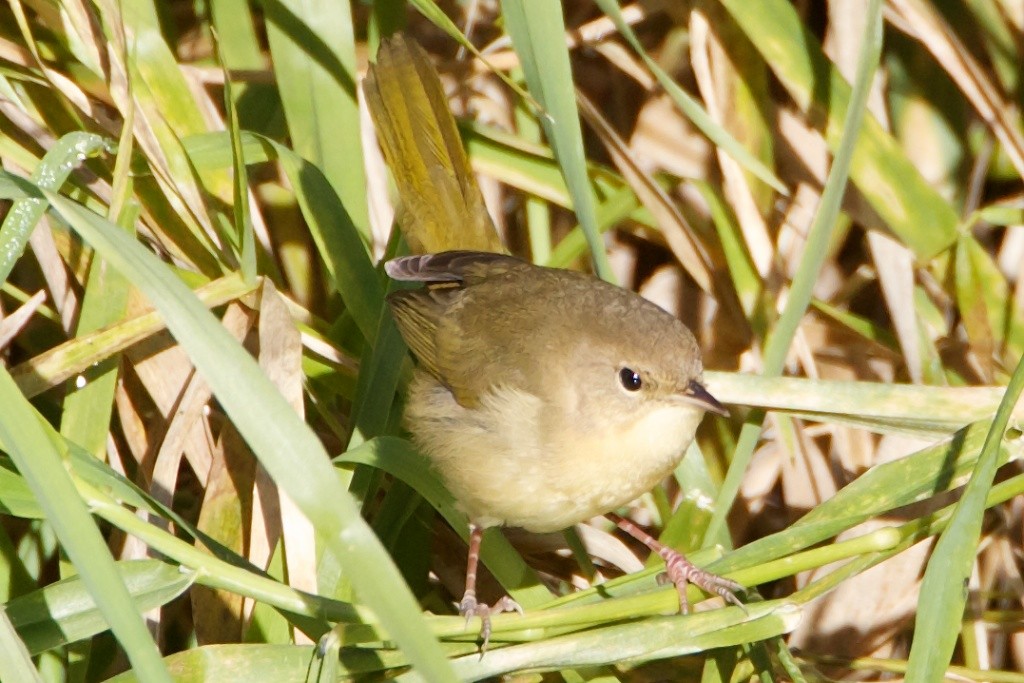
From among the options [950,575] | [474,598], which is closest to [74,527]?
[474,598]

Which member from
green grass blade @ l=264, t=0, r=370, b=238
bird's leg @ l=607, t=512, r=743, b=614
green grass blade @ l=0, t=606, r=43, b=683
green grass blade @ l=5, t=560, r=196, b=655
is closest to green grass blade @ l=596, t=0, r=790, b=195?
green grass blade @ l=264, t=0, r=370, b=238

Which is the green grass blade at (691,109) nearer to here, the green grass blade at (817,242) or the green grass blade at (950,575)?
the green grass blade at (817,242)

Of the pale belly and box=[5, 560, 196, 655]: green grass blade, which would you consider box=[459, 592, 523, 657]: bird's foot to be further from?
box=[5, 560, 196, 655]: green grass blade

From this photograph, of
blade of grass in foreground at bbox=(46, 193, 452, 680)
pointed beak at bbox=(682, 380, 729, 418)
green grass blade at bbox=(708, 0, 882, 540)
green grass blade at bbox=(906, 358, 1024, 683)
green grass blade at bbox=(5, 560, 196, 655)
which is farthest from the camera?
pointed beak at bbox=(682, 380, 729, 418)

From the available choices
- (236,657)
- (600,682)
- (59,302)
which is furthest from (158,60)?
(600,682)

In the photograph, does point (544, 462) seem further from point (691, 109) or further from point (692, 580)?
point (691, 109)

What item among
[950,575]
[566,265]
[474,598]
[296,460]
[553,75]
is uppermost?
[553,75]

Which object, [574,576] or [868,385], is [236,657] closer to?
[574,576]

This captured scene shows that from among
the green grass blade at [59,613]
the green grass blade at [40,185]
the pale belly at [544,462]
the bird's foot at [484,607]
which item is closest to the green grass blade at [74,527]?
the green grass blade at [59,613]
